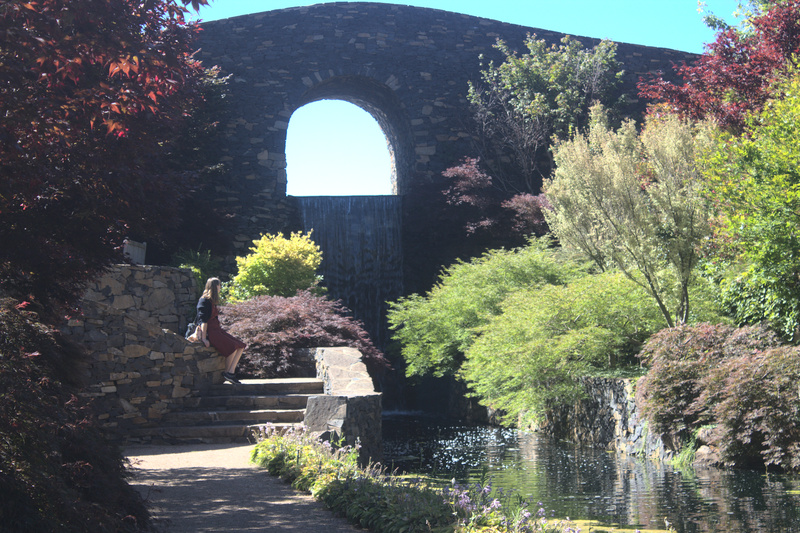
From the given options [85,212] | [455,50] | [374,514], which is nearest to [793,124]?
[374,514]

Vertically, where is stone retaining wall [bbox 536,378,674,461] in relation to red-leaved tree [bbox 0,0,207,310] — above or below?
below

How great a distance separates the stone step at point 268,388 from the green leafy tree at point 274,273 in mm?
4307

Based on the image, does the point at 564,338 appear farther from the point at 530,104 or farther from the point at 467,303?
the point at 530,104

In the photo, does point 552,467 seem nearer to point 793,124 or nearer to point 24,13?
point 793,124

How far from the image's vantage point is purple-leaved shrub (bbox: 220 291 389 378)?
980cm

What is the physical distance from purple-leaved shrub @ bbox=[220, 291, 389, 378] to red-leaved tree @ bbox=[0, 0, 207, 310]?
5.36 metres

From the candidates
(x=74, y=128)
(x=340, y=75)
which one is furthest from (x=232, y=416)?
(x=340, y=75)

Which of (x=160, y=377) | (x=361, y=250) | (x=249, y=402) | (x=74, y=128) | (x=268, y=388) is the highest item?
(x=361, y=250)

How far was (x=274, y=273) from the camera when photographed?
13.0 m

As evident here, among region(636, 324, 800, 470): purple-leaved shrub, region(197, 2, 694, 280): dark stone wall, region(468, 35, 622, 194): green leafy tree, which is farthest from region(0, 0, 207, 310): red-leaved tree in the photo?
region(468, 35, 622, 194): green leafy tree

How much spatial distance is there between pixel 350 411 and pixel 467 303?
235 inches

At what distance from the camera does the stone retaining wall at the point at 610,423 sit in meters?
7.83

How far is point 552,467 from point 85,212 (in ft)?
17.2

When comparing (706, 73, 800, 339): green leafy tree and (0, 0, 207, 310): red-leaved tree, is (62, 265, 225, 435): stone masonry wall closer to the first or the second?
(0, 0, 207, 310): red-leaved tree
